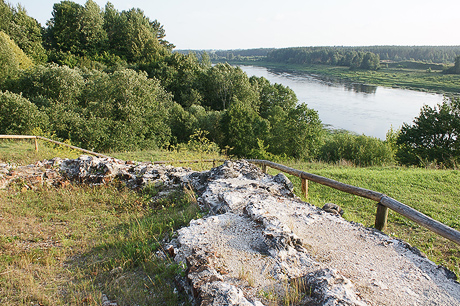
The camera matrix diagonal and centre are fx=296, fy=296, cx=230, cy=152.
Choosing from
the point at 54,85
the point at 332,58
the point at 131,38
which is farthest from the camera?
the point at 332,58

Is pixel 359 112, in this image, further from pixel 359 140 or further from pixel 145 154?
pixel 145 154

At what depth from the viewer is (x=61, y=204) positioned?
6.25 metres

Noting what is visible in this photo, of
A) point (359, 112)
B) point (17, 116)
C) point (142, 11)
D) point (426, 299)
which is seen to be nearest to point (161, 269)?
point (426, 299)

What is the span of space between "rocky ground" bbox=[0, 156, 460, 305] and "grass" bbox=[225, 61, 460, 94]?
6842 centimetres

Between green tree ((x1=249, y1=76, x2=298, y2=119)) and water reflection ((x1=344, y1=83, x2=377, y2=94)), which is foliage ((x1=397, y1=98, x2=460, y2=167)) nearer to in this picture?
green tree ((x1=249, y1=76, x2=298, y2=119))

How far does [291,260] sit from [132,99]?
77.8 feet

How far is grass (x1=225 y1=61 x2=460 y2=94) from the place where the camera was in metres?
64.9

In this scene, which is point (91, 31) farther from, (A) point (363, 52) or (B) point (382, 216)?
(A) point (363, 52)

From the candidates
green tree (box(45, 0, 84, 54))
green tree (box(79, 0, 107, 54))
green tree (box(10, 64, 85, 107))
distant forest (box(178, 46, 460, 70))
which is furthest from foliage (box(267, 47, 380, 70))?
green tree (box(10, 64, 85, 107))

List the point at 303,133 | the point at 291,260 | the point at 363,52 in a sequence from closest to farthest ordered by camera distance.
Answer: the point at 291,260, the point at 303,133, the point at 363,52

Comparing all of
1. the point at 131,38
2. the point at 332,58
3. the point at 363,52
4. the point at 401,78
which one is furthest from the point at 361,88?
the point at 131,38

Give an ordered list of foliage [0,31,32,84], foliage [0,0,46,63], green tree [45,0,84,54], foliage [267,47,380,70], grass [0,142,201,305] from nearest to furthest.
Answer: grass [0,142,201,305], foliage [0,31,32,84], foliage [0,0,46,63], green tree [45,0,84,54], foliage [267,47,380,70]

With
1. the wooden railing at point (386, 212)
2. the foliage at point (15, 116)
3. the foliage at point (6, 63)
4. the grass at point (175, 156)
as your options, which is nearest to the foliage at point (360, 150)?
the grass at point (175, 156)

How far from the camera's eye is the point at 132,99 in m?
24.9
